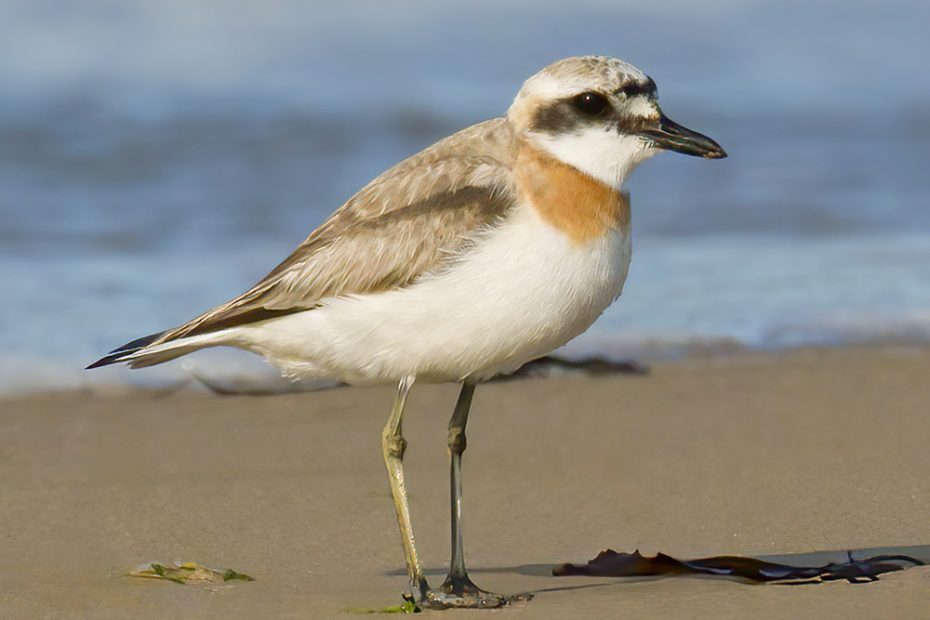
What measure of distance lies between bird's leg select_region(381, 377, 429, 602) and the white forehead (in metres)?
1.10

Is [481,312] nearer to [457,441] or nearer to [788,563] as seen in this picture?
[457,441]

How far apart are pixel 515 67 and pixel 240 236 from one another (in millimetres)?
8773

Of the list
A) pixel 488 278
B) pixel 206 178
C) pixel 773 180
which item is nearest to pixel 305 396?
pixel 488 278

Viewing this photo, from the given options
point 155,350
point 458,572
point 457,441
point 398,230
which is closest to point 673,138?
point 398,230

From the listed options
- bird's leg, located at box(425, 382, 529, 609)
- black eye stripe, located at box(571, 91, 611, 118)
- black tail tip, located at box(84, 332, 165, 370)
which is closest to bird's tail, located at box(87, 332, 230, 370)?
black tail tip, located at box(84, 332, 165, 370)

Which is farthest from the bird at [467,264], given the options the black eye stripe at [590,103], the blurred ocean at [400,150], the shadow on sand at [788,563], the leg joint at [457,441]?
the blurred ocean at [400,150]

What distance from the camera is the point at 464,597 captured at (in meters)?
5.16

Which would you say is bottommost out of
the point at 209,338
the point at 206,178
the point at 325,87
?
the point at 209,338

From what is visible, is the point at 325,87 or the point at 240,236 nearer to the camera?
the point at 240,236

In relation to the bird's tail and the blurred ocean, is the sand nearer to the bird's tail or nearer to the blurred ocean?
the bird's tail

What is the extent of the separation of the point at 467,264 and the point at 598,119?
721 millimetres

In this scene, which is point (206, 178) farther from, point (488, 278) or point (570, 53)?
point (488, 278)

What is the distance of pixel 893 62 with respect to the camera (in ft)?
70.7

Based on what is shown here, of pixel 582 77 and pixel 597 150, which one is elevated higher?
pixel 582 77
